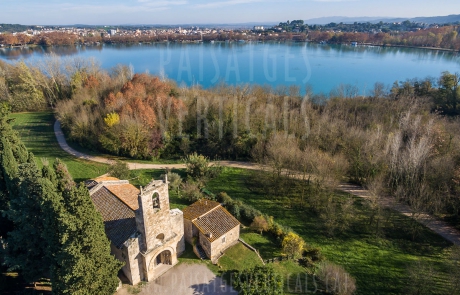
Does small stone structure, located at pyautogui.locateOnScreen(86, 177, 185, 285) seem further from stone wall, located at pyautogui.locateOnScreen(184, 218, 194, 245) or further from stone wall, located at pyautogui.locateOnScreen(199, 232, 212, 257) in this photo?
stone wall, located at pyautogui.locateOnScreen(199, 232, 212, 257)

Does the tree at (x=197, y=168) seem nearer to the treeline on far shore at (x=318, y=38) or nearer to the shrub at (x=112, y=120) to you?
the shrub at (x=112, y=120)

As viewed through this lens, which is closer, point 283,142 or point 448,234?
point 448,234

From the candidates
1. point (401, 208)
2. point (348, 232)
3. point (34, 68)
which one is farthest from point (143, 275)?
point (34, 68)

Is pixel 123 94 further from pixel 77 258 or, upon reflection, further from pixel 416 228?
pixel 416 228

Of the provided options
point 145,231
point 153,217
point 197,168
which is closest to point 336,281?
point 153,217

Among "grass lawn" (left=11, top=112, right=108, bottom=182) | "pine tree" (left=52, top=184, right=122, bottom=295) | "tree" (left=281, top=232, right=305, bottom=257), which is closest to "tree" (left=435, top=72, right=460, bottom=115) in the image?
"tree" (left=281, top=232, right=305, bottom=257)

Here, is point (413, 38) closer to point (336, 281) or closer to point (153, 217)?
point (336, 281)
